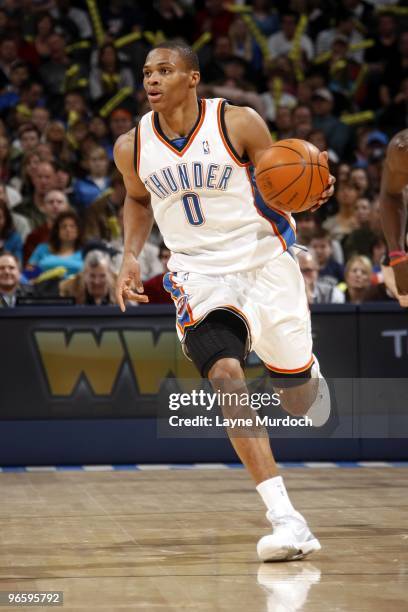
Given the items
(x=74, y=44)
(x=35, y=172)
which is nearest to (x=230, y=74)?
(x=74, y=44)

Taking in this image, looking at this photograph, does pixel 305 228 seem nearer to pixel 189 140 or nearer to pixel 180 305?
pixel 189 140

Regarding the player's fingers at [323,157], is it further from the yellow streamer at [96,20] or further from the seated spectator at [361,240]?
the yellow streamer at [96,20]

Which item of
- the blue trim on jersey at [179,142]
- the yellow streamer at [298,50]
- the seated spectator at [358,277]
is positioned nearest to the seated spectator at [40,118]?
the yellow streamer at [298,50]

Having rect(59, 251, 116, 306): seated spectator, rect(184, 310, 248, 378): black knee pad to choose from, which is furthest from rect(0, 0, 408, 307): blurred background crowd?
rect(184, 310, 248, 378): black knee pad

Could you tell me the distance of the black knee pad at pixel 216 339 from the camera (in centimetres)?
489

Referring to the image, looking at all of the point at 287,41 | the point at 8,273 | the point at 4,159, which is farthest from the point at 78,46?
the point at 8,273

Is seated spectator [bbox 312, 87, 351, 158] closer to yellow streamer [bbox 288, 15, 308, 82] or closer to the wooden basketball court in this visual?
yellow streamer [bbox 288, 15, 308, 82]

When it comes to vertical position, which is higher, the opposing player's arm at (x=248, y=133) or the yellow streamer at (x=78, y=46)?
the yellow streamer at (x=78, y=46)

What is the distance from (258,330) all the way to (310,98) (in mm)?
8859

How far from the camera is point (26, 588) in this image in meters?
4.23

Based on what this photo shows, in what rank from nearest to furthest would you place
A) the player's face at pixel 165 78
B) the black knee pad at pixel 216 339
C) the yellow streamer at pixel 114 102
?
the black knee pad at pixel 216 339 → the player's face at pixel 165 78 → the yellow streamer at pixel 114 102

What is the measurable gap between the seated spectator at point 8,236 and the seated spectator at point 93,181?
1.10 meters

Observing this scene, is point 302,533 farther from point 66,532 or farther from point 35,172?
point 35,172

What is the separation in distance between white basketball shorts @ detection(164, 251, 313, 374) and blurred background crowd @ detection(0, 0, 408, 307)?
3586mm
